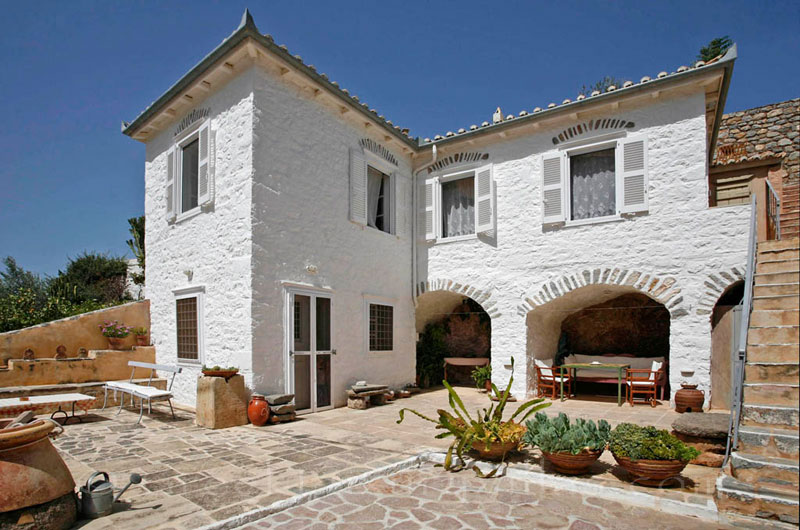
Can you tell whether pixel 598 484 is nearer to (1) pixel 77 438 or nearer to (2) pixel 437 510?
(2) pixel 437 510

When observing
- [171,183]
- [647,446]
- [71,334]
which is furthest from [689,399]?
[71,334]

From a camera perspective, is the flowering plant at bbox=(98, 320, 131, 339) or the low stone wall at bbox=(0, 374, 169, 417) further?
the flowering plant at bbox=(98, 320, 131, 339)

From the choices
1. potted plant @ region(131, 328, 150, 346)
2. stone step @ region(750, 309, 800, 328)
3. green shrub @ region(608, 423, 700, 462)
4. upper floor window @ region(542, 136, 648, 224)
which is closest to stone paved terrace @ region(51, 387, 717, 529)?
green shrub @ region(608, 423, 700, 462)

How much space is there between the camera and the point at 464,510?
3764mm

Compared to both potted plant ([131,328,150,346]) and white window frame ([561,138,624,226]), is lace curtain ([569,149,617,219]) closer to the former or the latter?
white window frame ([561,138,624,226])

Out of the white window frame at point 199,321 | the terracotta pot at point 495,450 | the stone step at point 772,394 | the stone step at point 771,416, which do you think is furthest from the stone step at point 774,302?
the white window frame at point 199,321

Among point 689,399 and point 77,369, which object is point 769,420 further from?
point 77,369

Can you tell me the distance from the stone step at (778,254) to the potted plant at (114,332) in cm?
1071

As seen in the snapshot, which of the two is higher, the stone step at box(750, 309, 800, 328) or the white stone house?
the white stone house

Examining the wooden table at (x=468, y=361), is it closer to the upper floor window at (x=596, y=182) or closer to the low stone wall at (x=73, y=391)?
the upper floor window at (x=596, y=182)

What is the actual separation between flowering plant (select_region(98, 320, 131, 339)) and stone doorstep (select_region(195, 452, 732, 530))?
6.90 m

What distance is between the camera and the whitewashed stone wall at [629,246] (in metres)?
7.84

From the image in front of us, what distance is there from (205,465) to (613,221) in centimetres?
764

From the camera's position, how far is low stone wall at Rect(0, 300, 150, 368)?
8.11 meters
